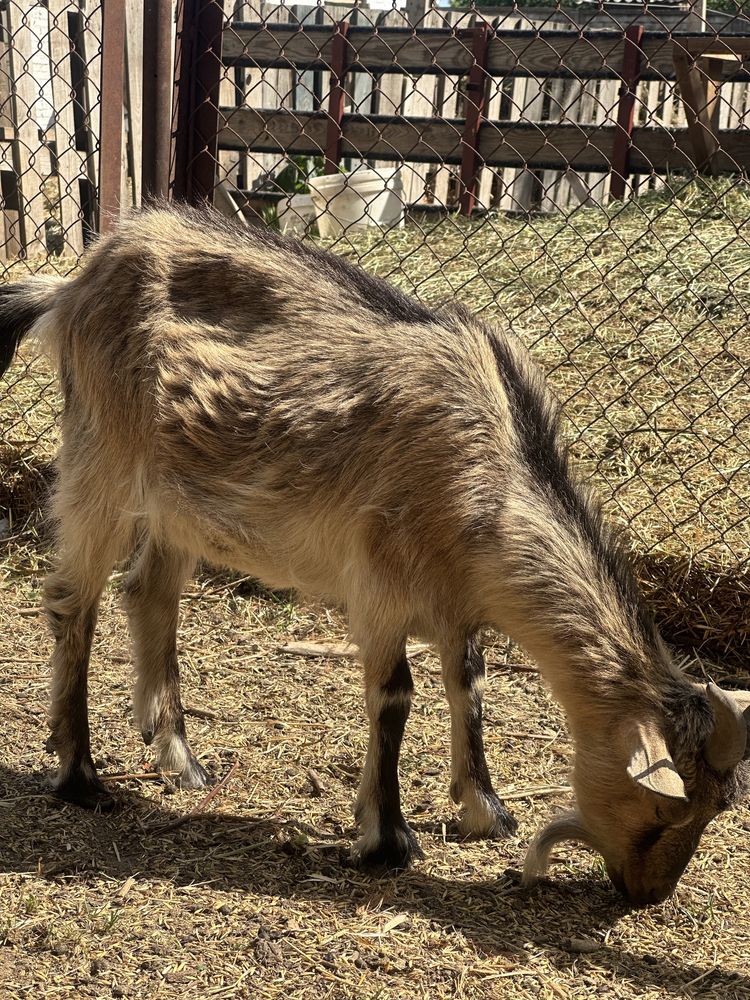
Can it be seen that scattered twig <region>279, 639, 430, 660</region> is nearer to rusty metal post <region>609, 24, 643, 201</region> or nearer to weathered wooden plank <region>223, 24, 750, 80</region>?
rusty metal post <region>609, 24, 643, 201</region>

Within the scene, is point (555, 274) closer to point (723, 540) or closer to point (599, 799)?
point (723, 540)

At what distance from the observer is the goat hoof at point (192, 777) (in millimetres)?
3654

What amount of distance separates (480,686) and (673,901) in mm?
808

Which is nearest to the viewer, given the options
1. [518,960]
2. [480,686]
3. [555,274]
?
[518,960]

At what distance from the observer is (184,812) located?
11.5ft

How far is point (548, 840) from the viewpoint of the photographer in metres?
3.03

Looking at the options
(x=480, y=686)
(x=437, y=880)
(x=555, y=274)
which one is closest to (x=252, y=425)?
(x=480, y=686)

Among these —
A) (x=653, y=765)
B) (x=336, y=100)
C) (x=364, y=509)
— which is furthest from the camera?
(x=336, y=100)

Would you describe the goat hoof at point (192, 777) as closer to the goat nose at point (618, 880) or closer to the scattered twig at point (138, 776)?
the scattered twig at point (138, 776)

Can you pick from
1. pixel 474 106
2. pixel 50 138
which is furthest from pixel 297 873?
pixel 50 138

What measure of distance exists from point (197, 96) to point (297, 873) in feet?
10.5

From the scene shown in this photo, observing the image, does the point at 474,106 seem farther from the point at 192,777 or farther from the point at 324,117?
the point at 192,777

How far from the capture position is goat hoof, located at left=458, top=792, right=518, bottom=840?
3393mm

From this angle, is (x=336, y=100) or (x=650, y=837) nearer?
(x=650, y=837)
